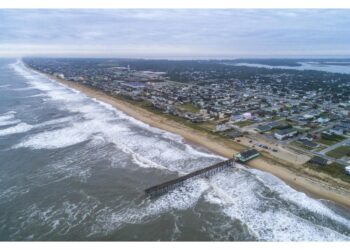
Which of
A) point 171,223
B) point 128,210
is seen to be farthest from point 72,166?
point 171,223

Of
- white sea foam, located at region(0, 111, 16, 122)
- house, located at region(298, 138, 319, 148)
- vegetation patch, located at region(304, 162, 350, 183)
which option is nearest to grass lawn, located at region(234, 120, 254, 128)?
house, located at region(298, 138, 319, 148)

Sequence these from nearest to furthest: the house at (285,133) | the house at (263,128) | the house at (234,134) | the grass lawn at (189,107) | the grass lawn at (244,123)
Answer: the house at (285,133)
the house at (234,134)
the house at (263,128)
the grass lawn at (244,123)
the grass lawn at (189,107)

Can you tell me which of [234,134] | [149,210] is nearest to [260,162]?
[234,134]

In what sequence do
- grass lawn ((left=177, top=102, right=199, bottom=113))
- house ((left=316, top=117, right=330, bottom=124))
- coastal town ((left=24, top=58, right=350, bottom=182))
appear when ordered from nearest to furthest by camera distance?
coastal town ((left=24, top=58, right=350, bottom=182)) < house ((left=316, top=117, right=330, bottom=124)) < grass lawn ((left=177, top=102, right=199, bottom=113))

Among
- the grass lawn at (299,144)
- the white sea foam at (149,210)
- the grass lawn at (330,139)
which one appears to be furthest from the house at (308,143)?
the white sea foam at (149,210)

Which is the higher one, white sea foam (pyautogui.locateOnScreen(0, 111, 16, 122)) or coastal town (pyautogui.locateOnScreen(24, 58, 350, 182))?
coastal town (pyautogui.locateOnScreen(24, 58, 350, 182))

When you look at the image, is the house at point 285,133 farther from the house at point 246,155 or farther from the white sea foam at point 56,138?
the white sea foam at point 56,138

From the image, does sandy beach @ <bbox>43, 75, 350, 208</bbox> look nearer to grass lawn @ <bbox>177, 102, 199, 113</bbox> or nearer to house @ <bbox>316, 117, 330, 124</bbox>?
grass lawn @ <bbox>177, 102, 199, 113</bbox>
